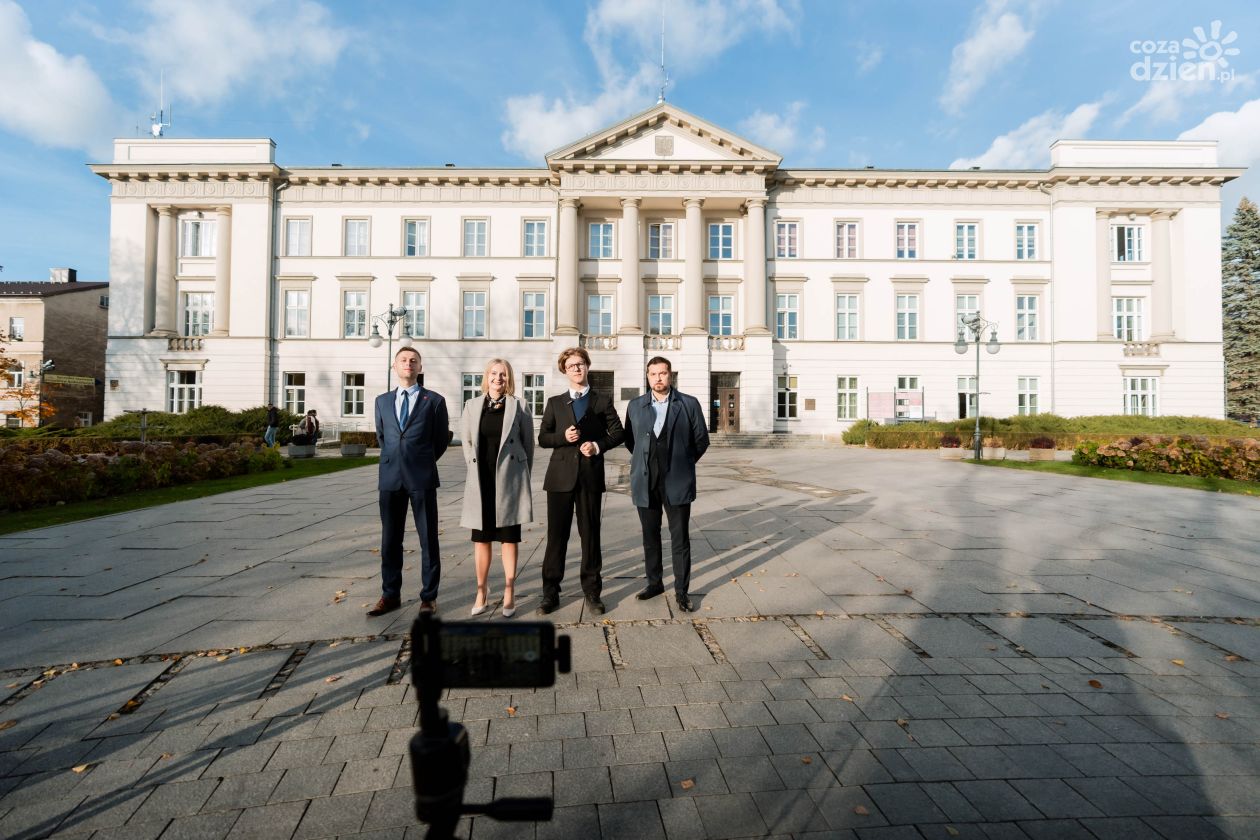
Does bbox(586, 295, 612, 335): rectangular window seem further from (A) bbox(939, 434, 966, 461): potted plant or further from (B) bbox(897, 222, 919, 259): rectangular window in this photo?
(A) bbox(939, 434, 966, 461): potted plant

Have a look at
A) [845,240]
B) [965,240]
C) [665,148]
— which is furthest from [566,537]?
[965,240]

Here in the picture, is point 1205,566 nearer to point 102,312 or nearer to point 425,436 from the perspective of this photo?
point 425,436

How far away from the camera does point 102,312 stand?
43.2 m

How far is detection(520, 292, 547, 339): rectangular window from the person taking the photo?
1230 inches

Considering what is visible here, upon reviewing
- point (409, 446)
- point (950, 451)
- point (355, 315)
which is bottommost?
point (950, 451)

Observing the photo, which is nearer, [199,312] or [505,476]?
[505,476]

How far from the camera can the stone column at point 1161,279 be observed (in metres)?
30.9

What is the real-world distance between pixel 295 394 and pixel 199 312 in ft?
24.2

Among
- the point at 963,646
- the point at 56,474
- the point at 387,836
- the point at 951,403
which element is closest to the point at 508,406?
the point at 387,836

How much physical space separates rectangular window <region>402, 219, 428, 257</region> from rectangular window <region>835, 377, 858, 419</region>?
953 inches

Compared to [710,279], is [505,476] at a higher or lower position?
lower

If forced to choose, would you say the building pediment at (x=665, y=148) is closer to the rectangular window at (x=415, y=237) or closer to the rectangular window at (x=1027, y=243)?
the rectangular window at (x=415, y=237)

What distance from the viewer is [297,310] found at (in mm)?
31266

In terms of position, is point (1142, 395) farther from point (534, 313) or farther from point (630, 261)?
point (534, 313)
